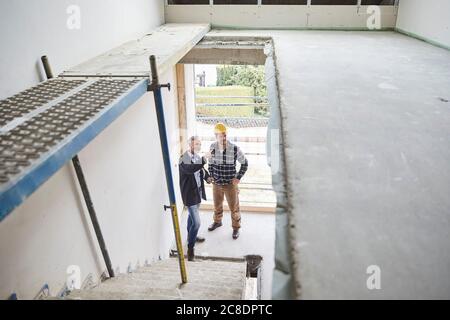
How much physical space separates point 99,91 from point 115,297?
1140mm

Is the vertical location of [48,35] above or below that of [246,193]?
above

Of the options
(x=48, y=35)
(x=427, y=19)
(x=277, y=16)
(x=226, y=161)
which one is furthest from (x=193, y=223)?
(x=427, y=19)

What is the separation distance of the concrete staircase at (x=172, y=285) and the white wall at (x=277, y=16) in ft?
12.2

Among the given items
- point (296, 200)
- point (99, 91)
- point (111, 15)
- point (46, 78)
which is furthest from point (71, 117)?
point (111, 15)

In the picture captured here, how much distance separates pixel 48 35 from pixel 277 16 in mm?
3950

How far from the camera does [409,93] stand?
215 centimetres

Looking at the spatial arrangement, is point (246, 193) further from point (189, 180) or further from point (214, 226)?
point (189, 180)

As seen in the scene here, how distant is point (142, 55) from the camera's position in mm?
2689

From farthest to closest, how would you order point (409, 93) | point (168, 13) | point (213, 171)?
point (168, 13) → point (213, 171) → point (409, 93)

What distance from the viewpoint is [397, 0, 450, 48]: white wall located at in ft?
11.5

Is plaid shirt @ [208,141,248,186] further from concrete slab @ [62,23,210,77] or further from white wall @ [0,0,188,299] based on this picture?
concrete slab @ [62,23,210,77]

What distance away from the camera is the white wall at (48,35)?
160 cm

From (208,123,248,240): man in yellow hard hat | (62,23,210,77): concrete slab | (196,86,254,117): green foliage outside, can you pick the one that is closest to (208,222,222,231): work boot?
(208,123,248,240): man in yellow hard hat
